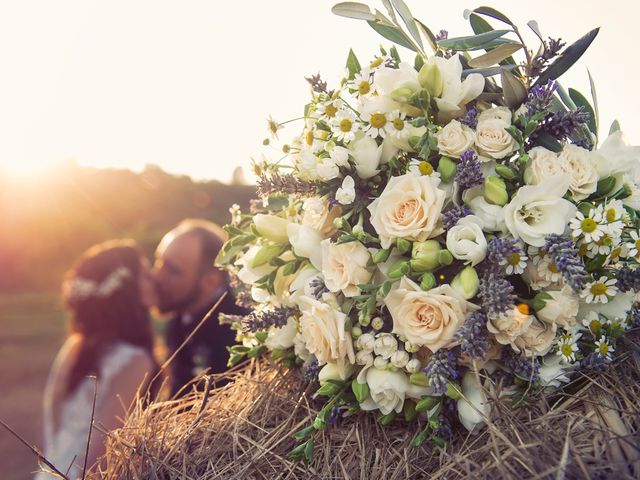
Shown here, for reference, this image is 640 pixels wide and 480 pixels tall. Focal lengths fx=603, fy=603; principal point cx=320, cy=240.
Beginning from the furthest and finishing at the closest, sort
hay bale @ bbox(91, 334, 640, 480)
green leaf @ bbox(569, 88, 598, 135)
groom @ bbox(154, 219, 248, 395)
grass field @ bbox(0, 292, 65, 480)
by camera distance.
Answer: grass field @ bbox(0, 292, 65, 480), groom @ bbox(154, 219, 248, 395), green leaf @ bbox(569, 88, 598, 135), hay bale @ bbox(91, 334, 640, 480)

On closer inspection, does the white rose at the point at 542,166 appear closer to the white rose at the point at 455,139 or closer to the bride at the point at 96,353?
the white rose at the point at 455,139

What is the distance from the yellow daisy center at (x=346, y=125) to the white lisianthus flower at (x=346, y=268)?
0.23 m

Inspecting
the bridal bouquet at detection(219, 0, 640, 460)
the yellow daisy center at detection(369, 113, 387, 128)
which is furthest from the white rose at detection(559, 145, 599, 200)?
the yellow daisy center at detection(369, 113, 387, 128)

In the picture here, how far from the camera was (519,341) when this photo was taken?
3.49 ft

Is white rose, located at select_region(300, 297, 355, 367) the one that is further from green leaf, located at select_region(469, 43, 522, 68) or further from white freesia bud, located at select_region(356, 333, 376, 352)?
green leaf, located at select_region(469, 43, 522, 68)

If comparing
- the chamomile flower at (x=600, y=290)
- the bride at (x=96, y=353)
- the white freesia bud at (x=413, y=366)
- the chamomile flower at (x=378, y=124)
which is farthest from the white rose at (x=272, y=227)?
the bride at (x=96, y=353)

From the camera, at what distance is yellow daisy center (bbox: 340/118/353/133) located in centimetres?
118

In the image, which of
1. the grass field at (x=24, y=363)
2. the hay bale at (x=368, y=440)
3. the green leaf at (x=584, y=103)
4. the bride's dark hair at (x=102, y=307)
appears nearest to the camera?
the hay bale at (x=368, y=440)

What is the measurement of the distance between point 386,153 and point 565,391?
Answer: 561mm

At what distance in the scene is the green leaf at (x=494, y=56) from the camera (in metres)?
1.20

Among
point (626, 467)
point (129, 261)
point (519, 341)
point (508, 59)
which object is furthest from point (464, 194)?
point (129, 261)

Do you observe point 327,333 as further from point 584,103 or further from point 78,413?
point 78,413

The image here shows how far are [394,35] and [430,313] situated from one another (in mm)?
638

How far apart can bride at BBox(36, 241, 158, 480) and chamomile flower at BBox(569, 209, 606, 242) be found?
2.36 metres
